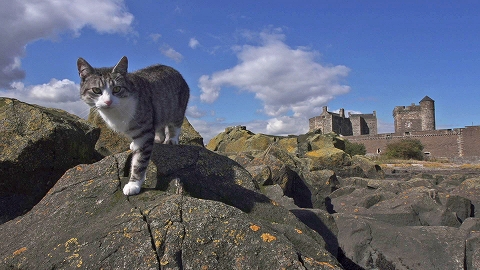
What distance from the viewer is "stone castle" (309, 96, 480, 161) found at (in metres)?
56.8

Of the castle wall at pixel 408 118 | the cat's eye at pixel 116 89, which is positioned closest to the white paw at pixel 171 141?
the cat's eye at pixel 116 89

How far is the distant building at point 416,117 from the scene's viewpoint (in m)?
66.5

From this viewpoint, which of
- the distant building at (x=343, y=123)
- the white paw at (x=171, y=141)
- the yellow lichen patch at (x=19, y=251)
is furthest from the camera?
the distant building at (x=343, y=123)

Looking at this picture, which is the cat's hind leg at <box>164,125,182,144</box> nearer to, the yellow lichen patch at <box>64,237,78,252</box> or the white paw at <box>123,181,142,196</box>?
the white paw at <box>123,181,142,196</box>

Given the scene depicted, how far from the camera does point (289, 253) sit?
10.3 feet

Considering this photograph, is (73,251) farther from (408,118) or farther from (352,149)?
(408,118)

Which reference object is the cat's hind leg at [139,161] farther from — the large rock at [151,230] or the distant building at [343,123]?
the distant building at [343,123]

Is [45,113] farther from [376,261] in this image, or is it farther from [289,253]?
[376,261]

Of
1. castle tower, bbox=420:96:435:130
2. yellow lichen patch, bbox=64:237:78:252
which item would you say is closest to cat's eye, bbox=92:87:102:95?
yellow lichen patch, bbox=64:237:78:252

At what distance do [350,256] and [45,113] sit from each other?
541 centimetres

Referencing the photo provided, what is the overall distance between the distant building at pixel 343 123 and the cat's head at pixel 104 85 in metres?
66.1

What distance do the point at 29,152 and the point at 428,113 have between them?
70.3 metres

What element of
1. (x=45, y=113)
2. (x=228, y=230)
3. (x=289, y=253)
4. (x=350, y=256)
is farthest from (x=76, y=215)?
(x=350, y=256)

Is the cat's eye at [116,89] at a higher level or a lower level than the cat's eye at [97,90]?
higher
